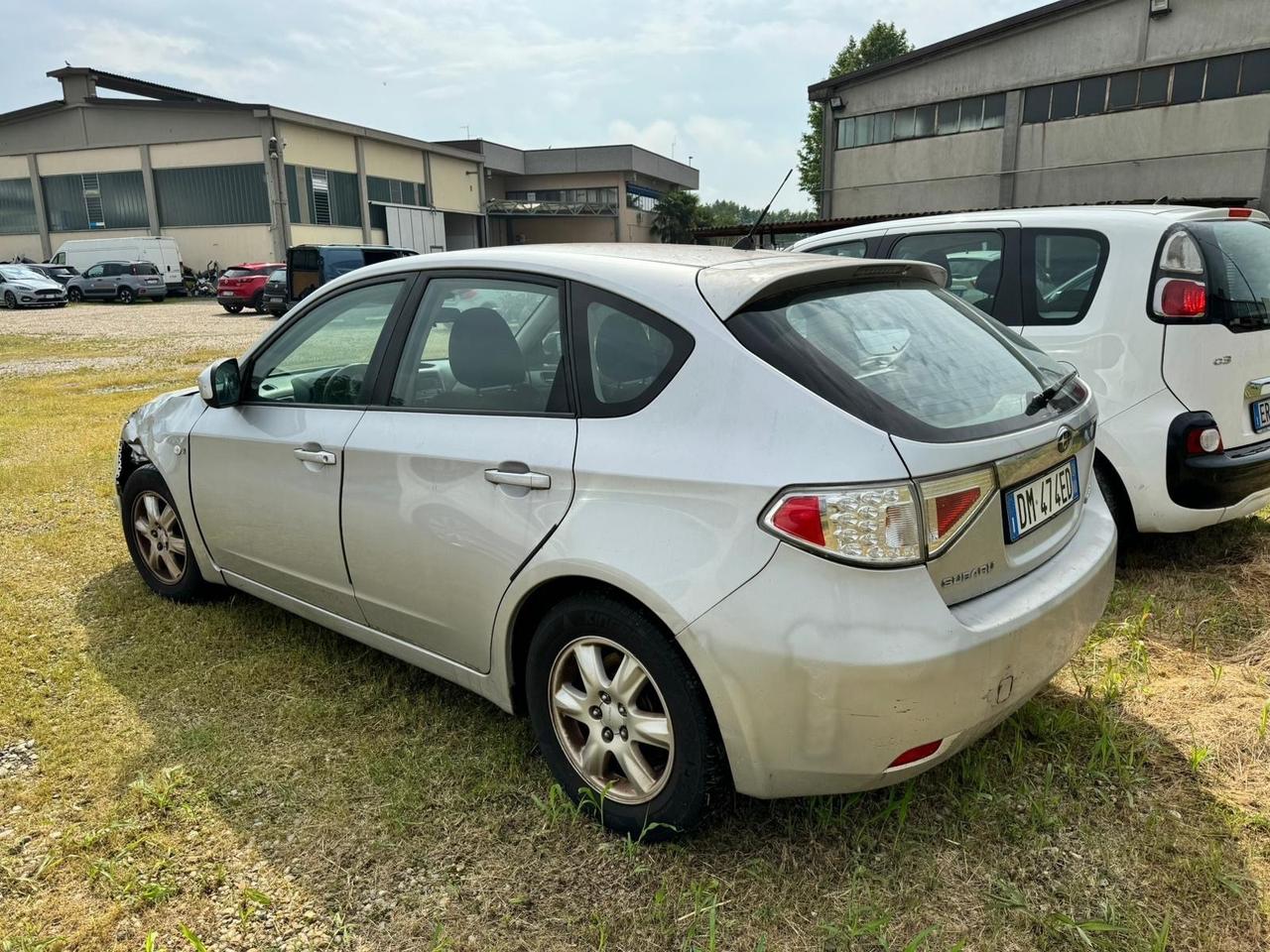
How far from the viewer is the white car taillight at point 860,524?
2.04 meters

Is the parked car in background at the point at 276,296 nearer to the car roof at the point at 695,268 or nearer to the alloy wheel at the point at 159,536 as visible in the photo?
the alloy wheel at the point at 159,536

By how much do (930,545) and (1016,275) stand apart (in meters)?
3.05

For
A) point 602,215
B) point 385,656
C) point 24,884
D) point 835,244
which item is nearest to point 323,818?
point 24,884

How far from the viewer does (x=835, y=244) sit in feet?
18.1

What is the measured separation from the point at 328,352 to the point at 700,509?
1.88 m

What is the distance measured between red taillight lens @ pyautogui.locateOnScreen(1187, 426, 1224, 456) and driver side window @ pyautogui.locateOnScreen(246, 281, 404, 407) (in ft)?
11.0

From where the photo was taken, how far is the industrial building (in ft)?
123

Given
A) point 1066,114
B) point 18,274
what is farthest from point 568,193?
point 1066,114

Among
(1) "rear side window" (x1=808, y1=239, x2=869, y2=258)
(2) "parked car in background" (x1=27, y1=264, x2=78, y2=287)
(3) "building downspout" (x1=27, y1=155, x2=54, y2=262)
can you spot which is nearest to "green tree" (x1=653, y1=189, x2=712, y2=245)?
(3) "building downspout" (x1=27, y1=155, x2=54, y2=262)

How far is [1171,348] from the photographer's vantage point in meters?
3.94

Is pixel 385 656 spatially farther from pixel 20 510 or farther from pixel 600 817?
pixel 20 510

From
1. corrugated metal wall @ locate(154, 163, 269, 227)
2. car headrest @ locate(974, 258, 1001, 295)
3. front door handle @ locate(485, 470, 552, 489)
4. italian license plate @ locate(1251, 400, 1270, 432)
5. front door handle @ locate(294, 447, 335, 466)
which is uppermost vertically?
corrugated metal wall @ locate(154, 163, 269, 227)

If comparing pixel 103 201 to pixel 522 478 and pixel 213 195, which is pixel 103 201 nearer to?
pixel 213 195

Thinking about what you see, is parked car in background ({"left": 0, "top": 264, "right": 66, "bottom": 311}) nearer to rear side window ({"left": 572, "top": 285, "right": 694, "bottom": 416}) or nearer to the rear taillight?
rear side window ({"left": 572, "top": 285, "right": 694, "bottom": 416})
